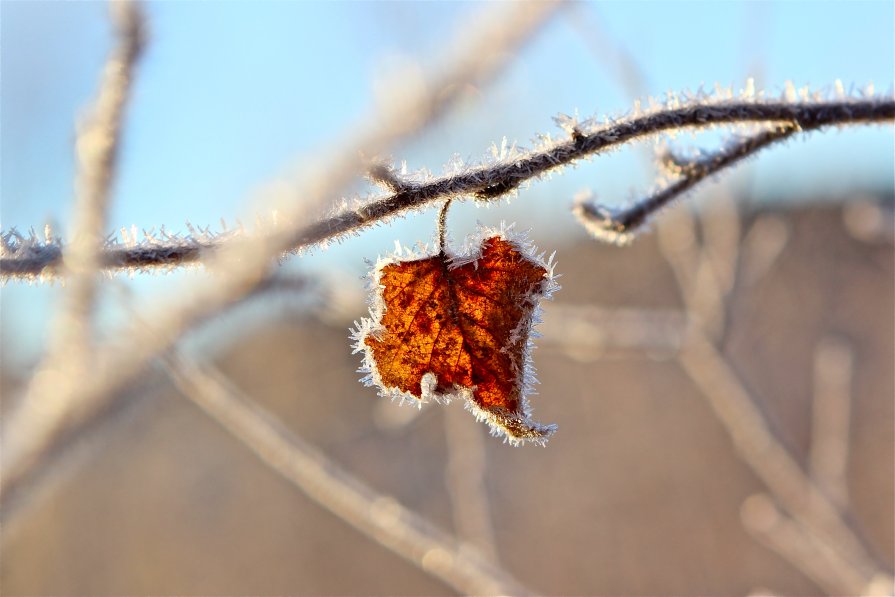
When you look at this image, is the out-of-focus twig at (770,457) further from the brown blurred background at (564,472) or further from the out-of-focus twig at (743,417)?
the brown blurred background at (564,472)

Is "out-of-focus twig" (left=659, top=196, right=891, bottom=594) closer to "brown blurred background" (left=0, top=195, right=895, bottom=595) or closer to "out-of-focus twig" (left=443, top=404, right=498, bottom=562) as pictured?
"out-of-focus twig" (left=443, top=404, right=498, bottom=562)

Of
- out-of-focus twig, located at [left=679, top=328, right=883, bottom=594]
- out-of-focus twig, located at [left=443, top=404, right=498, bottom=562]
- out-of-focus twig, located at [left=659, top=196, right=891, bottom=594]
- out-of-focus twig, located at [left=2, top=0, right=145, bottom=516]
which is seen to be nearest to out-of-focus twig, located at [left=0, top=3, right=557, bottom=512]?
out-of-focus twig, located at [left=2, top=0, right=145, bottom=516]

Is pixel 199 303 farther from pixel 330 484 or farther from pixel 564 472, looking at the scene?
pixel 564 472

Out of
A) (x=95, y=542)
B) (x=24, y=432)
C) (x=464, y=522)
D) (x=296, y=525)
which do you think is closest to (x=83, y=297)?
(x=24, y=432)

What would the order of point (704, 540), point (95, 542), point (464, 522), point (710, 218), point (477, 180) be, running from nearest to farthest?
point (477, 180) < point (464, 522) < point (710, 218) < point (704, 540) < point (95, 542)

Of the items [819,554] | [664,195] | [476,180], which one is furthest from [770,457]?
[476,180]

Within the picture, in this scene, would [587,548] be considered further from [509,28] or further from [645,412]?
[509,28]
